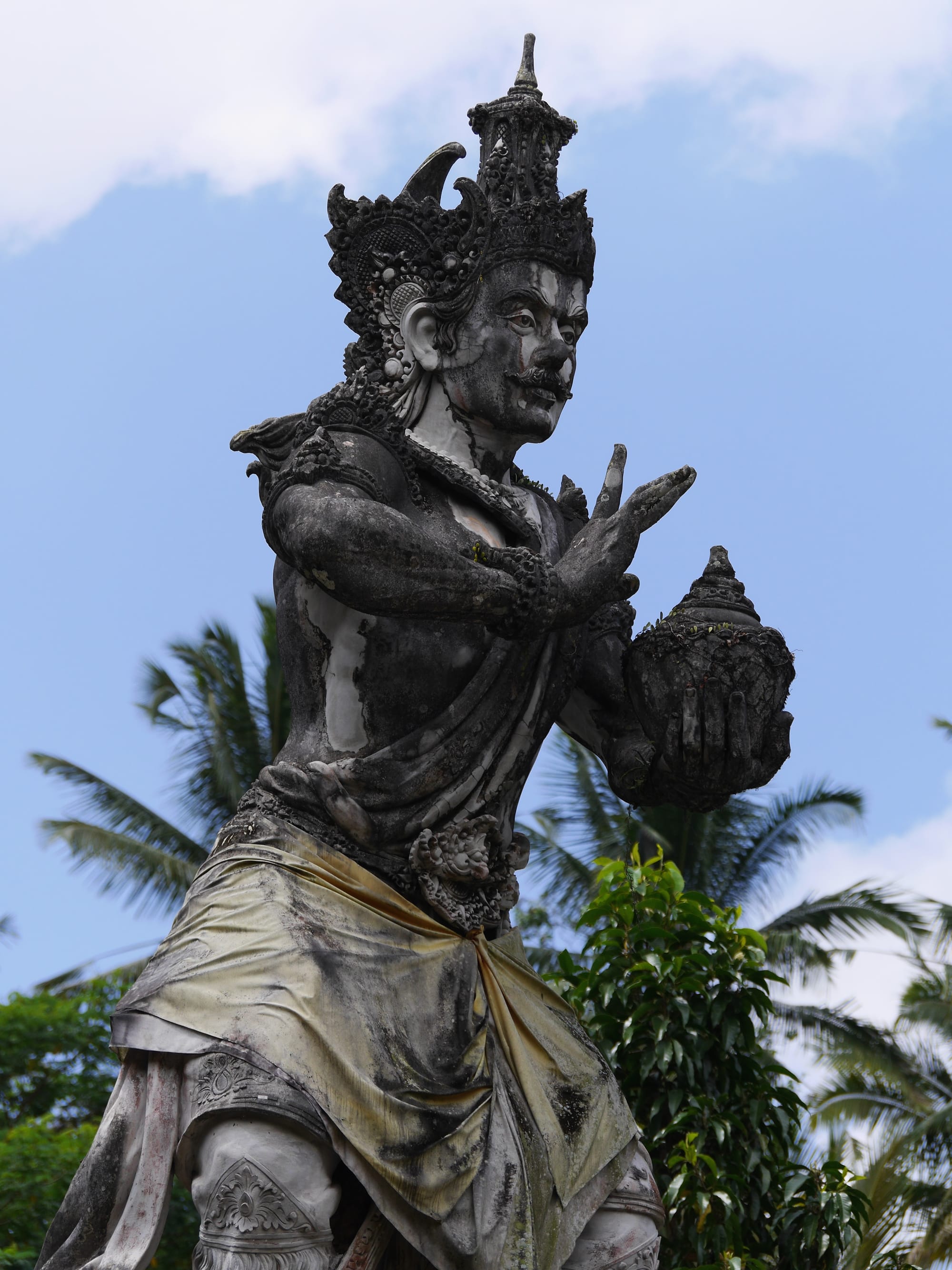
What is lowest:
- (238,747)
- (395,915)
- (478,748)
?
(395,915)

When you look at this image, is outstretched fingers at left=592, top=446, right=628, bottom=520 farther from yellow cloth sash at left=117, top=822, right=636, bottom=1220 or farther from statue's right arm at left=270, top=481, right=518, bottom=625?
yellow cloth sash at left=117, top=822, right=636, bottom=1220

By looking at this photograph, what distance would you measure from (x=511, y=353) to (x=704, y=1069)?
10.8 feet

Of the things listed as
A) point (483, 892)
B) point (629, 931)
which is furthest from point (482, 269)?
point (629, 931)

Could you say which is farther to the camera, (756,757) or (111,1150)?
(756,757)

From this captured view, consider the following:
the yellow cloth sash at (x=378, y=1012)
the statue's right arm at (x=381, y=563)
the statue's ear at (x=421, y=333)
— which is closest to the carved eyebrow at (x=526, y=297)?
the statue's ear at (x=421, y=333)

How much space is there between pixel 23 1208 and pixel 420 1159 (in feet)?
34.3

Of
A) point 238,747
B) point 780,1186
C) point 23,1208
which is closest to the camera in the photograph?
point 780,1186

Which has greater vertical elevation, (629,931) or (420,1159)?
(629,931)

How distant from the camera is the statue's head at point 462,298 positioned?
5.95 m

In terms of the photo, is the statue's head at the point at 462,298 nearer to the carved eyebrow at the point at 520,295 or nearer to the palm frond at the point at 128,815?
the carved eyebrow at the point at 520,295

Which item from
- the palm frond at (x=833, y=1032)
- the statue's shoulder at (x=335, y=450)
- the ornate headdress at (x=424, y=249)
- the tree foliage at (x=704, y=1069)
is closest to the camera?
the statue's shoulder at (x=335, y=450)

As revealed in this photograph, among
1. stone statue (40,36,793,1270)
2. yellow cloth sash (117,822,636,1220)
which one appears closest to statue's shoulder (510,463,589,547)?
stone statue (40,36,793,1270)

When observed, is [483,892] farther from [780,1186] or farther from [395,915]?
[780,1186]

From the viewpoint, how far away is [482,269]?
19.6 ft
